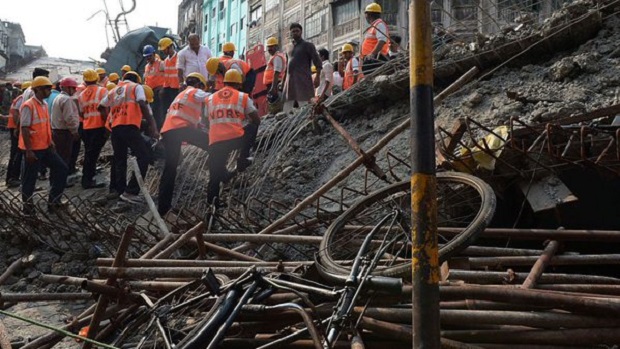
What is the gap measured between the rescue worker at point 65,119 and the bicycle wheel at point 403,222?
656 cm

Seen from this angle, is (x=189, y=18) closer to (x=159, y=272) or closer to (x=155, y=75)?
(x=155, y=75)

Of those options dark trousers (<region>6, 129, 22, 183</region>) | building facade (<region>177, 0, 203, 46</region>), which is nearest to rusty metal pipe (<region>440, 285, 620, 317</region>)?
dark trousers (<region>6, 129, 22, 183</region>)

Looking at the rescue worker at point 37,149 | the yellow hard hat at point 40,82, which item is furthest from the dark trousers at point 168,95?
the rescue worker at point 37,149

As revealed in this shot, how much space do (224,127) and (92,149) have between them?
3.54m

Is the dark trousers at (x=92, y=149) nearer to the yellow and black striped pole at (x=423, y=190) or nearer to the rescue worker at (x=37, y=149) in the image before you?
the rescue worker at (x=37, y=149)

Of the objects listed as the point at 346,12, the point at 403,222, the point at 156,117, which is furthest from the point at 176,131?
the point at 346,12

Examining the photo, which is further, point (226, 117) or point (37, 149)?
point (37, 149)

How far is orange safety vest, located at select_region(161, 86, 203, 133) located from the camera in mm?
8117

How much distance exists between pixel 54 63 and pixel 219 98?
34.5 metres

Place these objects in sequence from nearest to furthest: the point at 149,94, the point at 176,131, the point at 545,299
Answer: the point at 545,299 < the point at 176,131 < the point at 149,94

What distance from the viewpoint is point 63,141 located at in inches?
412

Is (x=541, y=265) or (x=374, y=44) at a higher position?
(x=374, y=44)

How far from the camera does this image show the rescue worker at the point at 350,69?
1053 centimetres

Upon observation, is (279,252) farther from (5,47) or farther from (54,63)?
(5,47)
